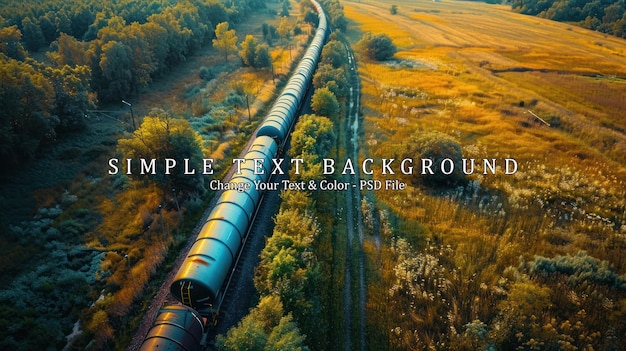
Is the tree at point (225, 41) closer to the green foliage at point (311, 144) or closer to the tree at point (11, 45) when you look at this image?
the tree at point (11, 45)

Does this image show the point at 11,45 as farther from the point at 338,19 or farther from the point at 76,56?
the point at 338,19

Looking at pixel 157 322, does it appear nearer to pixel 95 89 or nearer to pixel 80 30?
pixel 95 89

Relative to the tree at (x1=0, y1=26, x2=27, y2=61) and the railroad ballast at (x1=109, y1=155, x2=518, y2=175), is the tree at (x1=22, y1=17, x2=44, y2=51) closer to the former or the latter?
the tree at (x1=0, y1=26, x2=27, y2=61)

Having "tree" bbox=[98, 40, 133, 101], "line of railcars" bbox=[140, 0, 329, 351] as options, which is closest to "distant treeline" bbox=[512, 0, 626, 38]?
"line of railcars" bbox=[140, 0, 329, 351]

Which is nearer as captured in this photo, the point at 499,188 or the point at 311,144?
the point at 311,144

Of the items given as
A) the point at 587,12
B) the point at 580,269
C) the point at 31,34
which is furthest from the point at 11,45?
the point at 587,12

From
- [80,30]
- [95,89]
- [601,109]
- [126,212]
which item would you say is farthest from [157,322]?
[80,30]
